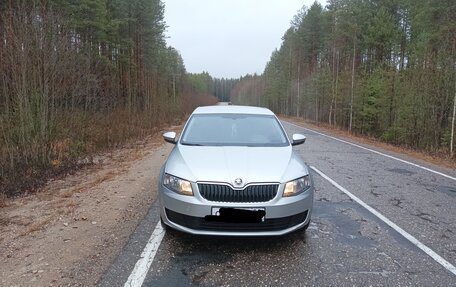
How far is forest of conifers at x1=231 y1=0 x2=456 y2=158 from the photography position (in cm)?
1861

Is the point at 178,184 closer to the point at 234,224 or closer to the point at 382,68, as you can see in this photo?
the point at 234,224

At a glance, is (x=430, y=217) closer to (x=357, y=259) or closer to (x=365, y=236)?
(x=365, y=236)

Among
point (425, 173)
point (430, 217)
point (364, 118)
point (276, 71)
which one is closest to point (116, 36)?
point (364, 118)

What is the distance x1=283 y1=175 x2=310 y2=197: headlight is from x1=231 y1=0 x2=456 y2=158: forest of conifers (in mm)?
14501

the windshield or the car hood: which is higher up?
the windshield

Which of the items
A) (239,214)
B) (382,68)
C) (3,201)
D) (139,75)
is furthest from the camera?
(139,75)

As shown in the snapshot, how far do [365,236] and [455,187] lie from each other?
448 centimetres

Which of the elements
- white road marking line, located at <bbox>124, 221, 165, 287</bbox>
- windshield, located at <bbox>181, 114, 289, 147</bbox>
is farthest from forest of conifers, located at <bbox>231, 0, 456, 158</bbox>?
white road marking line, located at <bbox>124, 221, 165, 287</bbox>

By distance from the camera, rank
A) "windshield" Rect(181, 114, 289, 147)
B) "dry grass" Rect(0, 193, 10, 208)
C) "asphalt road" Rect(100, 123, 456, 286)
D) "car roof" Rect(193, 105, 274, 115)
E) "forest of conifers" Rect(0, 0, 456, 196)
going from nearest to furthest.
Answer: "asphalt road" Rect(100, 123, 456, 286), "windshield" Rect(181, 114, 289, 147), "car roof" Rect(193, 105, 274, 115), "dry grass" Rect(0, 193, 10, 208), "forest of conifers" Rect(0, 0, 456, 196)

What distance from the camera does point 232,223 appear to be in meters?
3.86

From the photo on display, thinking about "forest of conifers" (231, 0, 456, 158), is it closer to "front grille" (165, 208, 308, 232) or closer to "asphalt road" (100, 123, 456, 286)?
"asphalt road" (100, 123, 456, 286)

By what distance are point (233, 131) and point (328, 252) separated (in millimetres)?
2305

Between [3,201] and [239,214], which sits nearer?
[239,214]

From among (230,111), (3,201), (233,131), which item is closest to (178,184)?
(233,131)
